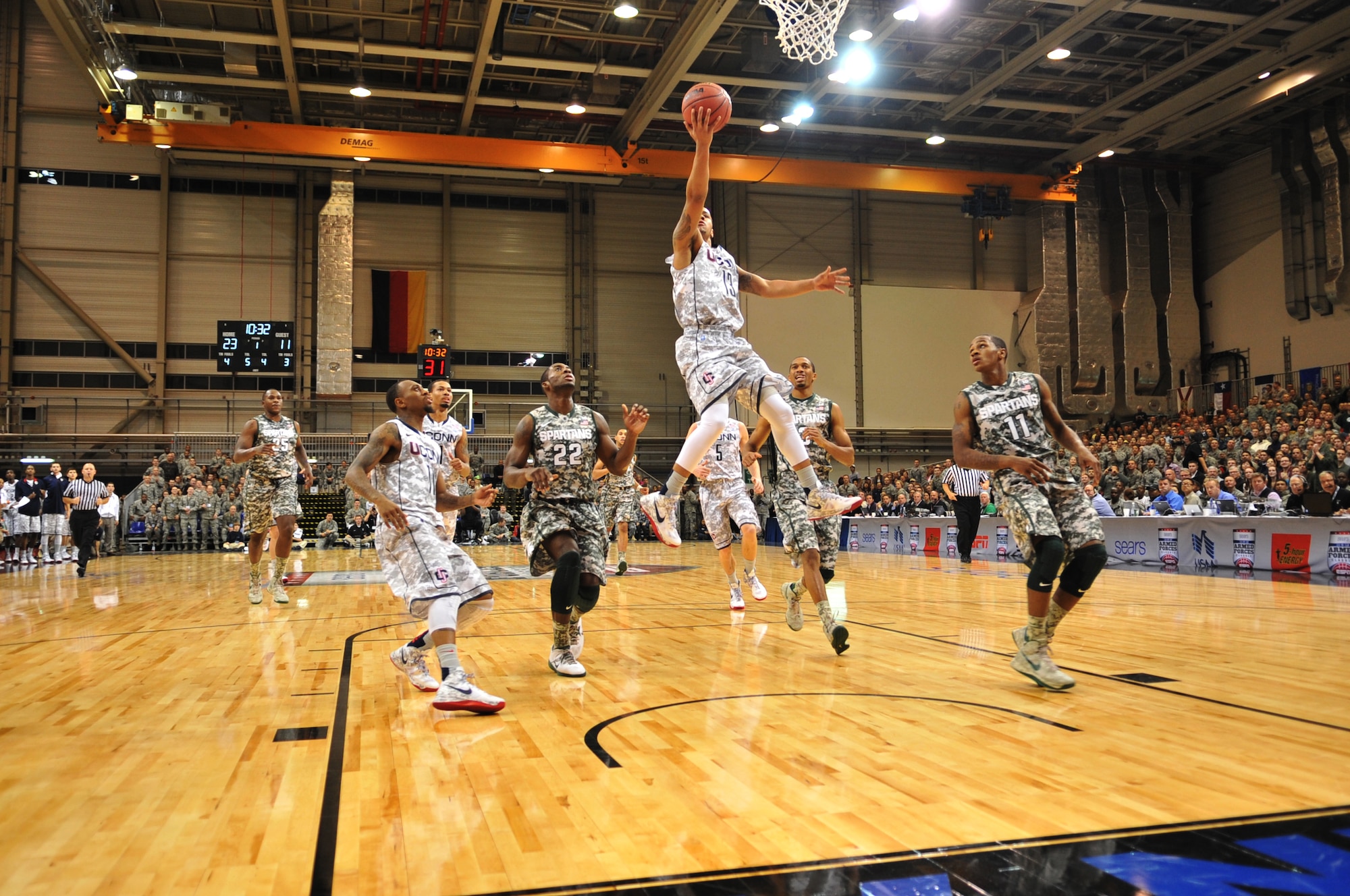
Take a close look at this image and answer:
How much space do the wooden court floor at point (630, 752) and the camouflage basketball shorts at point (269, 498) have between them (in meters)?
2.77

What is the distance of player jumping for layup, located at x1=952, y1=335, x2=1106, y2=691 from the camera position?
209 inches

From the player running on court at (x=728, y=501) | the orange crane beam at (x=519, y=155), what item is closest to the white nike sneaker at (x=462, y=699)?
the player running on court at (x=728, y=501)

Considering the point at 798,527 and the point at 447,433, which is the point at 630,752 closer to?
the point at 798,527

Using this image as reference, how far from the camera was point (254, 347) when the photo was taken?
87.2 feet

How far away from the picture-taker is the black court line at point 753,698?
4.05 meters

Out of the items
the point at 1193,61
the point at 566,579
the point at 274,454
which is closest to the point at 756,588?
the point at 566,579

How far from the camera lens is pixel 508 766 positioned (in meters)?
3.81

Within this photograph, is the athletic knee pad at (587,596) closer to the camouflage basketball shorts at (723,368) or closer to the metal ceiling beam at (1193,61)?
the camouflage basketball shorts at (723,368)

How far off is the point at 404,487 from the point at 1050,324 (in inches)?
1160

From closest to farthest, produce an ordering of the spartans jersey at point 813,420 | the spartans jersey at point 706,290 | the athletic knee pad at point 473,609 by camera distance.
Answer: the athletic knee pad at point 473,609, the spartans jersey at point 706,290, the spartans jersey at point 813,420

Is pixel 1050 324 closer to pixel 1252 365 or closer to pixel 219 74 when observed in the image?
pixel 1252 365

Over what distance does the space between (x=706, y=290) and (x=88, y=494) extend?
45.2 feet

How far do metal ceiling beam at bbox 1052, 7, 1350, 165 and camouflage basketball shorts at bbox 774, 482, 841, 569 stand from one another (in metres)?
21.0

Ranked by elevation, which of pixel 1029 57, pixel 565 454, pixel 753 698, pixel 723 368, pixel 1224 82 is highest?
pixel 1029 57
